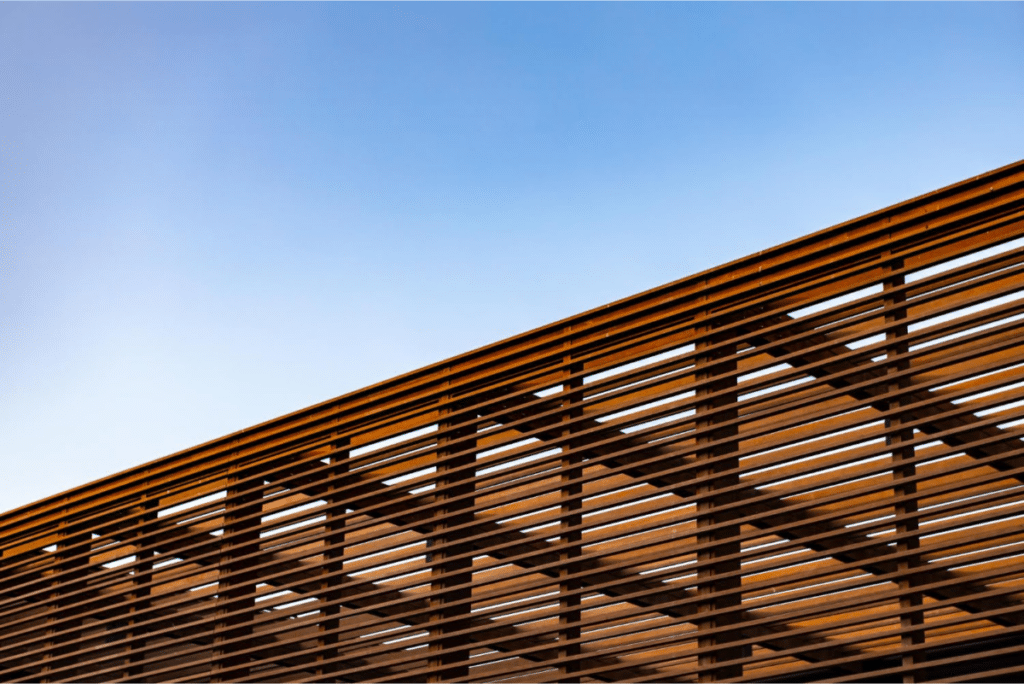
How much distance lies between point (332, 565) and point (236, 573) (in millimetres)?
729

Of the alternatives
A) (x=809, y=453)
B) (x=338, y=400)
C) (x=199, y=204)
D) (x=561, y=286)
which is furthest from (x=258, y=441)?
(x=199, y=204)

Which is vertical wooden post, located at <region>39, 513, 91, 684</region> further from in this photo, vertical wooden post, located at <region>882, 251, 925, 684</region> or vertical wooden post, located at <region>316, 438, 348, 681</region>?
vertical wooden post, located at <region>882, 251, 925, 684</region>

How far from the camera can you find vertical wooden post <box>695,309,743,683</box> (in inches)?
197

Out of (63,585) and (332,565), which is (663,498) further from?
(63,585)

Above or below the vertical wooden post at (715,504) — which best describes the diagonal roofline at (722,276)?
above

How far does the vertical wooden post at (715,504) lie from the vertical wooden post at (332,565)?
6.98ft

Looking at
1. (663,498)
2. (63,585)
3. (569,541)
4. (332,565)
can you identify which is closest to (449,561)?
(569,541)

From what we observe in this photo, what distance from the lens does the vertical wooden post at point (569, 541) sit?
17.8ft

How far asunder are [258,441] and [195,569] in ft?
3.45

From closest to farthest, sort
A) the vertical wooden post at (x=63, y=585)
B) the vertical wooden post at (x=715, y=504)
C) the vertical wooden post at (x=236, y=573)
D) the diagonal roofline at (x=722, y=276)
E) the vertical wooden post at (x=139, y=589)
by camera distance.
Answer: the diagonal roofline at (x=722, y=276) → the vertical wooden post at (x=715, y=504) → the vertical wooden post at (x=236, y=573) → the vertical wooden post at (x=139, y=589) → the vertical wooden post at (x=63, y=585)

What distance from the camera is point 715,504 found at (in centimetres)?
521

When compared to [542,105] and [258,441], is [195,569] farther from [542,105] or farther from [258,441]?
[542,105]

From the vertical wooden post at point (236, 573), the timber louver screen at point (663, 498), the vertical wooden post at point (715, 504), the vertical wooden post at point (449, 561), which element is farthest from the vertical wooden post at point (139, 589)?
the vertical wooden post at point (715, 504)

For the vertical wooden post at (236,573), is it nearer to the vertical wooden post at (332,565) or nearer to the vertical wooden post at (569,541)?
the vertical wooden post at (332,565)
